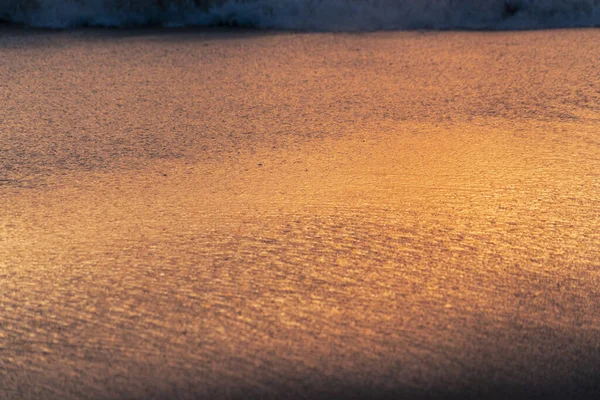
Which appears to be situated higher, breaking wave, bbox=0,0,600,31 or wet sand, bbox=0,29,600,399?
breaking wave, bbox=0,0,600,31

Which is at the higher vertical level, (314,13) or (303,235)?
(314,13)

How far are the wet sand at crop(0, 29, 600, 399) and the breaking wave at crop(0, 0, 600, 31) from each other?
64.2 inches

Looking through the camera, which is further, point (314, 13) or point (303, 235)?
point (314, 13)

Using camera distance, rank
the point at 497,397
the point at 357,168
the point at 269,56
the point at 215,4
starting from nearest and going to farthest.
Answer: the point at 497,397 → the point at 357,168 → the point at 269,56 → the point at 215,4

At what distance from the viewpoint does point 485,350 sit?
70.5 inches

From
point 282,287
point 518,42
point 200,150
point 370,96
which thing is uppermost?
point 518,42

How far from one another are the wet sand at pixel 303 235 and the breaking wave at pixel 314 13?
1632 millimetres

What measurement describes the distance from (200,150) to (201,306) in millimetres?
1381

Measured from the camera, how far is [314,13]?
6.04m

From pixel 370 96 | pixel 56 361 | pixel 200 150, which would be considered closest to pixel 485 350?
pixel 56 361

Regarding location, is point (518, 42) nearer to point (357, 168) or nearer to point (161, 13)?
point (357, 168)

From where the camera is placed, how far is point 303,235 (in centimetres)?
236

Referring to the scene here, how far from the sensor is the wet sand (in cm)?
175

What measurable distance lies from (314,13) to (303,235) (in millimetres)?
4155
